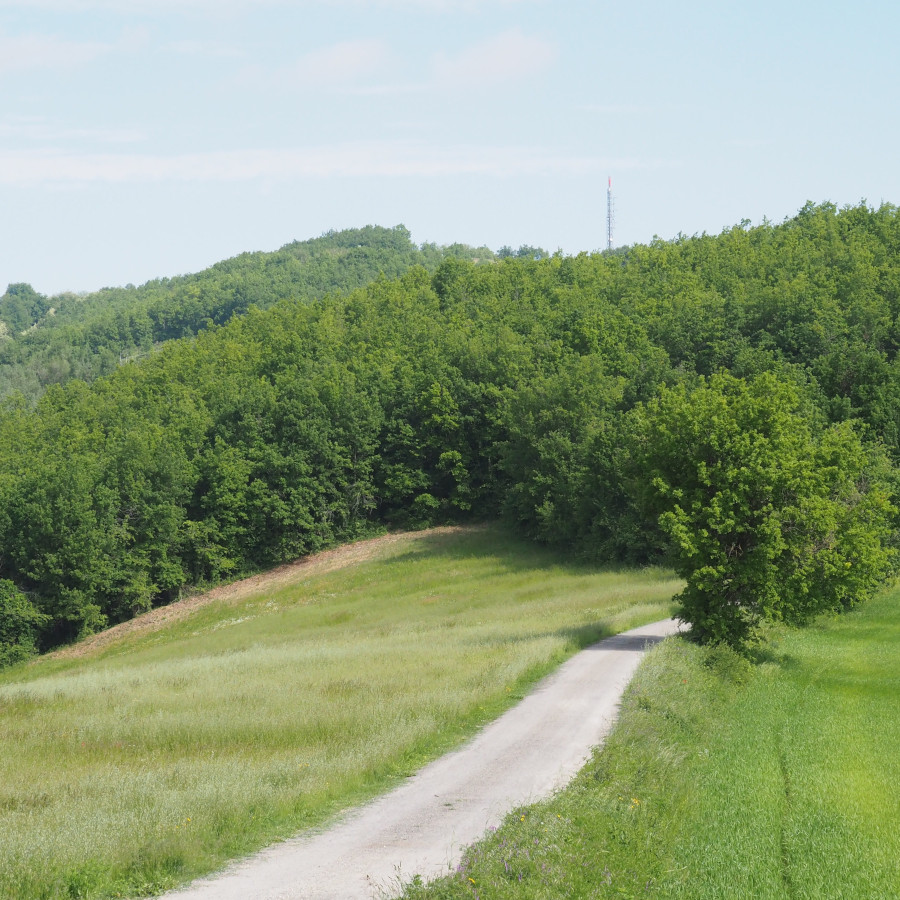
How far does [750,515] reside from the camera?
1230 inches

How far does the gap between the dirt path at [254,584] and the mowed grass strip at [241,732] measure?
42.3 feet

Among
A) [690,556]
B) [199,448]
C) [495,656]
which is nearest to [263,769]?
[495,656]

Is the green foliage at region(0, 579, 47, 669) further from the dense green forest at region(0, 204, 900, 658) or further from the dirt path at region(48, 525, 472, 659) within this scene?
the dirt path at region(48, 525, 472, 659)

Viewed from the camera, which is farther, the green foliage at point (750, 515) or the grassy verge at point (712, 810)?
the green foliage at point (750, 515)

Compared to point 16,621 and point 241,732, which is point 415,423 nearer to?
point 16,621

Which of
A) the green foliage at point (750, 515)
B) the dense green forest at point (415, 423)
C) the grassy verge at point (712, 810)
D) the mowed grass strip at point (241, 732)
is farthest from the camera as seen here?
the dense green forest at point (415, 423)

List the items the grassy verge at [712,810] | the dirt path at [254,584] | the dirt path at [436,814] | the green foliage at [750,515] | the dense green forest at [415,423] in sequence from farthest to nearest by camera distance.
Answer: the dense green forest at [415,423] < the dirt path at [254,584] < the green foliage at [750,515] < the grassy verge at [712,810] < the dirt path at [436,814]

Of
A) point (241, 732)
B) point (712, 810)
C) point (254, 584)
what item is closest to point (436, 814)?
point (712, 810)

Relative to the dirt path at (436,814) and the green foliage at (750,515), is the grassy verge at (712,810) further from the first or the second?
the green foliage at (750,515)

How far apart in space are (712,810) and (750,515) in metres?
16.7

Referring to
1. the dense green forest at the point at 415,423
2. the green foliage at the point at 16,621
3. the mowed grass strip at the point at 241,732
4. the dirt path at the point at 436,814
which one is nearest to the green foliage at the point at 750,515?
the mowed grass strip at the point at 241,732

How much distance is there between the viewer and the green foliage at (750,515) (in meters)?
30.8

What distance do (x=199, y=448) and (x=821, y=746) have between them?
75.9 meters

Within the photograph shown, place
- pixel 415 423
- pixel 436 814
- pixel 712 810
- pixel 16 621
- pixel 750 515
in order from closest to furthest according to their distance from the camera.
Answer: pixel 436 814 → pixel 712 810 → pixel 750 515 → pixel 16 621 → pixel 415 423
